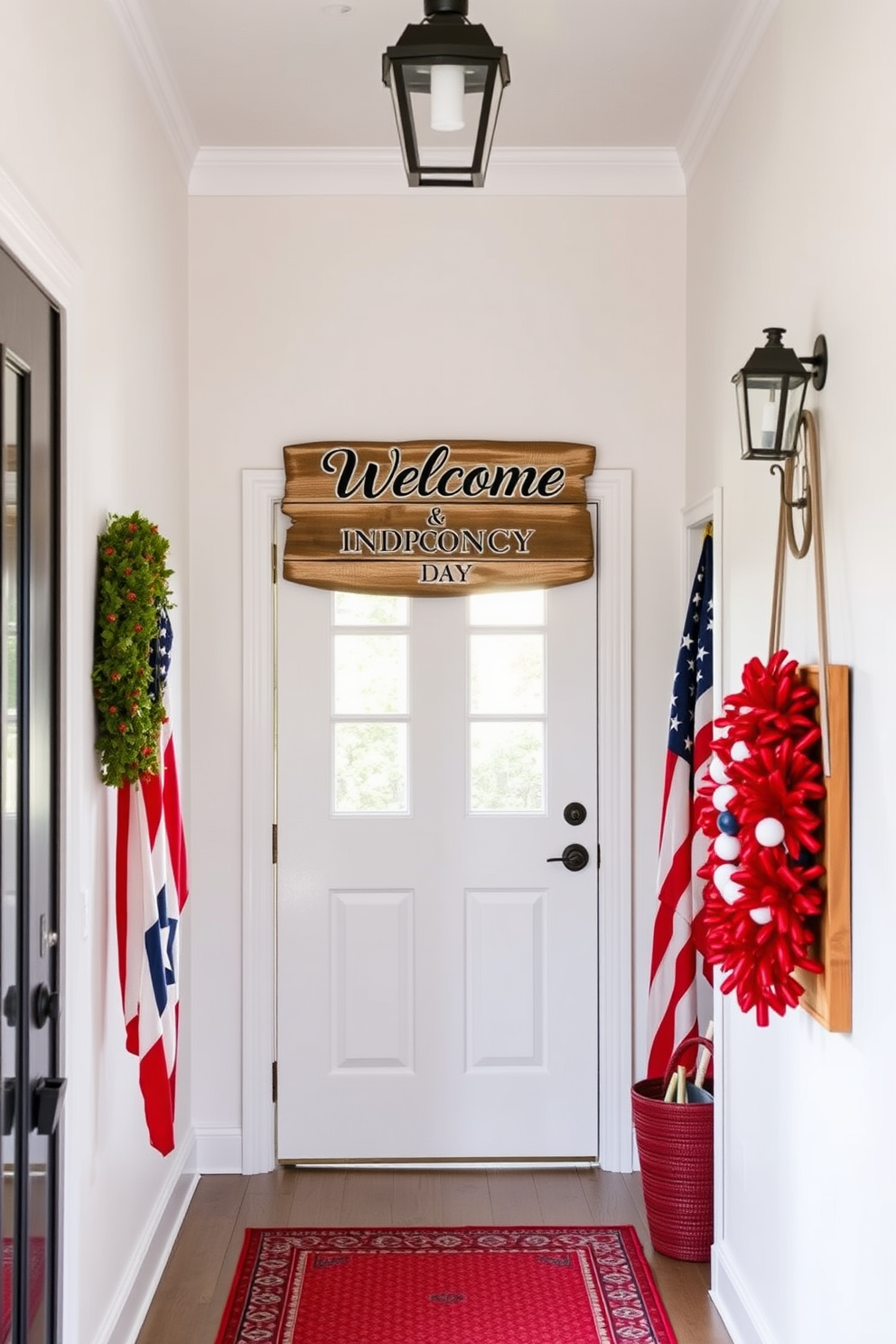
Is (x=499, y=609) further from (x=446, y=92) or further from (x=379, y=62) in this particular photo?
(x=446, y=92)

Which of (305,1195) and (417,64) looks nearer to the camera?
(417,64)

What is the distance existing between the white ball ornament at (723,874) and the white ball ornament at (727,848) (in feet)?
0.04

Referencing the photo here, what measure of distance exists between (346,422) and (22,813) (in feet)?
6.56

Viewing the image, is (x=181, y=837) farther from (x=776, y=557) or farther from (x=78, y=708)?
(x=776, y=557)

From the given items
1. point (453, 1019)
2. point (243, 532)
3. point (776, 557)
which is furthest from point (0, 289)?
point (453, 1019)

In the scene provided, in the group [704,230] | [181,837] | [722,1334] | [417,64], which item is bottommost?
[722,1334]

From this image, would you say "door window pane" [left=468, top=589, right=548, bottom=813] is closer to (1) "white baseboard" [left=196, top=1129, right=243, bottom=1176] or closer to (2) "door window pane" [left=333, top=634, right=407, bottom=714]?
(2) "door window pane" [left=333, top=634, right=407, bottom=714]

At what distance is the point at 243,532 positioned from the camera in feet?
12.3

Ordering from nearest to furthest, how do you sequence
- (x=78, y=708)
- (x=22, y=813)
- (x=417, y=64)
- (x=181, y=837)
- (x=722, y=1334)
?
(x=417, y=64) < (x=22, y=813) < (x=78, y=708) < (x=722, y=1334) < (x=181, y=837)

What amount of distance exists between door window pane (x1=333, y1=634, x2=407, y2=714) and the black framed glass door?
1514 millimetres

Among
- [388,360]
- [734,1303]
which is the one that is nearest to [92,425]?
[388,360]

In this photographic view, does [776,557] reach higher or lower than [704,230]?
lower

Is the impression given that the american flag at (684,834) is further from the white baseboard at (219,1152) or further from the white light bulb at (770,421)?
the white baseboard at (219,1152)

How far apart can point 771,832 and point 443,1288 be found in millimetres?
1574
